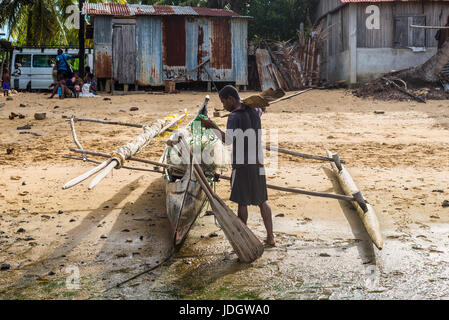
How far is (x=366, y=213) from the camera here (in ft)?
17.0

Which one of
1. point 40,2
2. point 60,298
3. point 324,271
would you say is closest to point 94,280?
point 60,298

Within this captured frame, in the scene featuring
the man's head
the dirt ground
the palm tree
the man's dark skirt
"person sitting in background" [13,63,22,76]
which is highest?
the palm tree

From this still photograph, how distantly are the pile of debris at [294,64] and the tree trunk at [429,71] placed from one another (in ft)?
10.6

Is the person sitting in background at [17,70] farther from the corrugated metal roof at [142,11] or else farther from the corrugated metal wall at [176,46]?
the corrugated metal wall at [176,46]

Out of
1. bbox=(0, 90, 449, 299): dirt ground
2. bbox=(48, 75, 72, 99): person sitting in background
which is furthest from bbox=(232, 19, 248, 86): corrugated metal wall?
Result: bbox=(0, 90, 449, 299): dirt ground

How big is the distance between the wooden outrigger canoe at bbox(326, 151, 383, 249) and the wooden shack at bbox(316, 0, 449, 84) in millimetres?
9788

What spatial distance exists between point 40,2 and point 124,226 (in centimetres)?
1865

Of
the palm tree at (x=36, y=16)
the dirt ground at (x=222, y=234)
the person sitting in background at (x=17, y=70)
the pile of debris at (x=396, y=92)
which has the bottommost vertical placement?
the dirt ground at (x=222, y=234)

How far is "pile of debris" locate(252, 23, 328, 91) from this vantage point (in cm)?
1692

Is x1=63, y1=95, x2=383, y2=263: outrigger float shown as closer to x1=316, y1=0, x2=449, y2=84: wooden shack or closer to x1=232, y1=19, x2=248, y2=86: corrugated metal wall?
x1=316, y1=0, x2=449, y2=84: wooden shack

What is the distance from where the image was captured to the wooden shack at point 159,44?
16391mm

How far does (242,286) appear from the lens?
391 centimetres

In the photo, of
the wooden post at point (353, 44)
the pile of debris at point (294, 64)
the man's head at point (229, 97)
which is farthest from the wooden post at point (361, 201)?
the pile of debris at point (294, 64)
